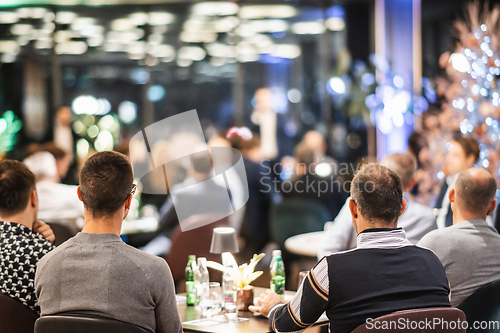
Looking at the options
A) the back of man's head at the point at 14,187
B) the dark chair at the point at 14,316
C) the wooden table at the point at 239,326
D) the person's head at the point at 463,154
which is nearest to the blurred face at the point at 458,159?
the person's head at the point at 463,154

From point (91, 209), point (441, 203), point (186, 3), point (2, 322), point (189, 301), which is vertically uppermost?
point (186, 3)

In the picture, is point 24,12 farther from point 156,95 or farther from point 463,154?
point 463,154

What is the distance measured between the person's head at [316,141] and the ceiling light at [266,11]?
1.95 meters

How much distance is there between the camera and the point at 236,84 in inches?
324

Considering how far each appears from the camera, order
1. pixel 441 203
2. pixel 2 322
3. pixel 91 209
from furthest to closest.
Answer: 1. pixel 441 203
2. pixel 2 322
3. pixel 91 209

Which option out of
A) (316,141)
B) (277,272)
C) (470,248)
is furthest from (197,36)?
(470,248)

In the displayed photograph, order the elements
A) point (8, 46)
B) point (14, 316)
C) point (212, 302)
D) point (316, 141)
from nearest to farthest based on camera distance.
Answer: point (14, 316) → point (212, 302) → point (316, 141) → point (8, 46)

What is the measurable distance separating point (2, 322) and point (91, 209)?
63 cm

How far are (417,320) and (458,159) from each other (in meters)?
3.00

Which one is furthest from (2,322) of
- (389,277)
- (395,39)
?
(395,39)

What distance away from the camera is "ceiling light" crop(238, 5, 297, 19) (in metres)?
8.12

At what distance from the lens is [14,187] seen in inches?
90.4

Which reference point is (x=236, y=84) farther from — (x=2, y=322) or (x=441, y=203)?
(x=2, y=322)

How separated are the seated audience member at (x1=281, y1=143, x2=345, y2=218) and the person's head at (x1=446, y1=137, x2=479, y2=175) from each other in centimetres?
131
